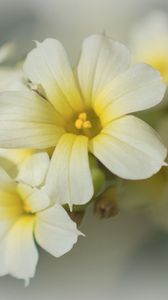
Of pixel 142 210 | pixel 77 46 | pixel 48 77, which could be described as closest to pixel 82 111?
pixel 48 77

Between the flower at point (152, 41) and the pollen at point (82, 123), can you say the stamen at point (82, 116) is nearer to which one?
the pollen at point (82, 123)

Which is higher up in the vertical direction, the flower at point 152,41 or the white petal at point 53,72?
the white petal at point 53,72

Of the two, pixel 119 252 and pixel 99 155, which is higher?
pixel 99 155

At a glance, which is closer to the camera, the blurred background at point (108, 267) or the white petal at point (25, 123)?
the white petal at point (25, 123)

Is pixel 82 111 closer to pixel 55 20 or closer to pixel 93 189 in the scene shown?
pixel 93 189

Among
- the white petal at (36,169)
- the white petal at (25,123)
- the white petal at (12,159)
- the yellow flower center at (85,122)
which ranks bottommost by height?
the white petal at (12,159)

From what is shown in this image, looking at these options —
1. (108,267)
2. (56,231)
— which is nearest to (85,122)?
(56,231)

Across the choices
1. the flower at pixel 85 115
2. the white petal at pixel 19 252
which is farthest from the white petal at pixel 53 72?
the white petal at pixel 19 252

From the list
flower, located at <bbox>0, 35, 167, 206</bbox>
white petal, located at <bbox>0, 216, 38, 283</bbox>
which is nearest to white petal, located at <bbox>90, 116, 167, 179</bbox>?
flower, located at <bbox>0, 35, 167, 206</bbox>
